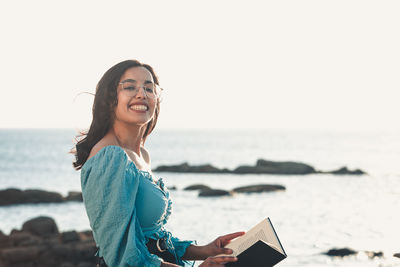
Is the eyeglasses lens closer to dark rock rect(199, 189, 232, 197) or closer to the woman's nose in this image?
the woman's nose

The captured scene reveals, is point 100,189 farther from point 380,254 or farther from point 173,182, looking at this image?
point 173,182

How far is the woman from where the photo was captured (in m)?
2.29

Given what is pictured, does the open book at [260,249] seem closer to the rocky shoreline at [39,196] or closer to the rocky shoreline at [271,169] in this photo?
the rocky shoreline at [39,196]

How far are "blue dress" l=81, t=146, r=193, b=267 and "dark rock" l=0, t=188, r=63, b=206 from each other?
24.5m

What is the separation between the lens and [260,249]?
2307 mm

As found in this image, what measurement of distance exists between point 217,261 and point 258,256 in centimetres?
20

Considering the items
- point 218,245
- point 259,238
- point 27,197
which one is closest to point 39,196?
point 27,197

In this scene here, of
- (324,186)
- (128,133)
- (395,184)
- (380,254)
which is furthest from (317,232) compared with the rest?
(395,184)

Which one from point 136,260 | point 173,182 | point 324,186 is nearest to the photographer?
point 136,260

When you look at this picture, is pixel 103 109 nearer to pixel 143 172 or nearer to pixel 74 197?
pixel 143 172

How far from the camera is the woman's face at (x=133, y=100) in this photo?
265cm

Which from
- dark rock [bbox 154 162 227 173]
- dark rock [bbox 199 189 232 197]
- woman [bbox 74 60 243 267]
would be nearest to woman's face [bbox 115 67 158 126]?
woman [bbox 74 60 243 267]

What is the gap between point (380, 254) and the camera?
12.8m

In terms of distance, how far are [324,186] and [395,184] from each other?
5.15m
